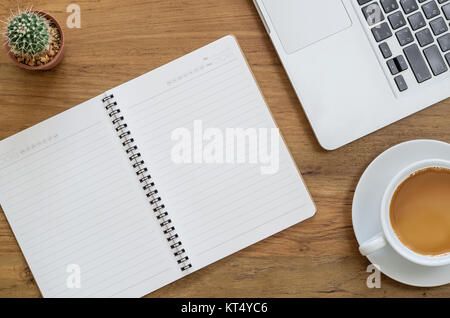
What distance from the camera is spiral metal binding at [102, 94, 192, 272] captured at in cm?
83

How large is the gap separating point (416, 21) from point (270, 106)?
27 centimetres

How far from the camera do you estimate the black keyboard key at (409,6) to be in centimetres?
79

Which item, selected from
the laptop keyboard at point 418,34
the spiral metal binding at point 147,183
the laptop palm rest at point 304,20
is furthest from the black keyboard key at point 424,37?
the spiral metal binding at point 147,183

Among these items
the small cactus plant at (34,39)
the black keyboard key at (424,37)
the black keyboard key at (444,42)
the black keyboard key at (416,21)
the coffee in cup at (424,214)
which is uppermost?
the small cactus plant at (34,39)

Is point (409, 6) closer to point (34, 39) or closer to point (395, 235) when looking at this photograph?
point (395, 235)

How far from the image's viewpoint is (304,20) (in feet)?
2.68

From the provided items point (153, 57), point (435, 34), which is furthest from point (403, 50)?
point (153, 57)

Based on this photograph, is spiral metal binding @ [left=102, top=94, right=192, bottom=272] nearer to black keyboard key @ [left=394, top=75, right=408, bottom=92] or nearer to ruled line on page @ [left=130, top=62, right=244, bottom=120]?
ruled line on page @ [left=130, top=62, right=244, bottom=120]

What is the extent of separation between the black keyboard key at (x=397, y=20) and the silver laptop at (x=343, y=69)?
1 centimetres

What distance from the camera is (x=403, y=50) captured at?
79 cm

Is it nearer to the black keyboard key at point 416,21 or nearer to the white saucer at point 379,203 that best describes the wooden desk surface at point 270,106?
the white saucer at point 379,203

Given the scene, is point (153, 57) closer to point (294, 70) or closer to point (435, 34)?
point (294, 70)
